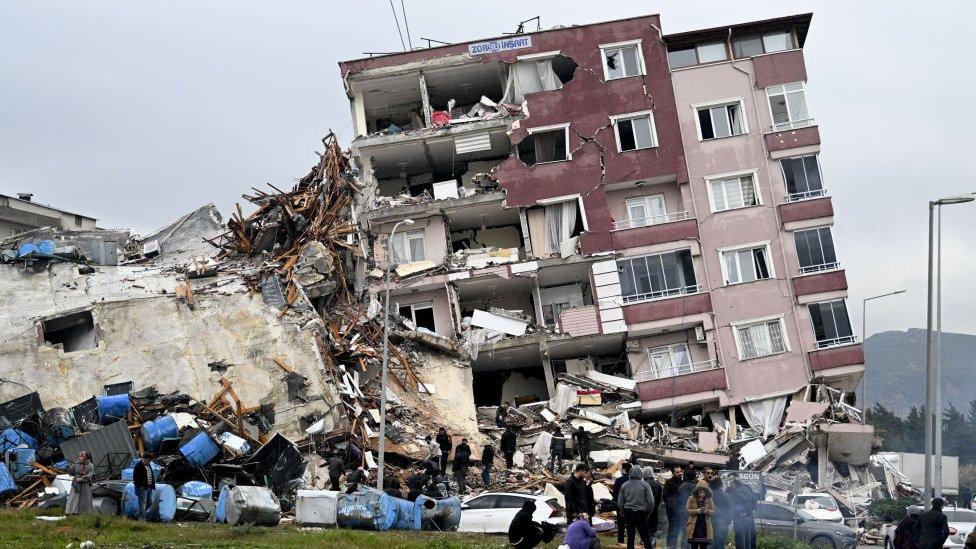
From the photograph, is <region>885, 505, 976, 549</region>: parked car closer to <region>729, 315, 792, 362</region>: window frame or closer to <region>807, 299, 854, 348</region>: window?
<region>729, 315, 792, 362</region>: window frame

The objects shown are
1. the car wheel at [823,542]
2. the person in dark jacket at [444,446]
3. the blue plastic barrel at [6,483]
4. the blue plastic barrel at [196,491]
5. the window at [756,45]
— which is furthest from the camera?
the window at [756,45]

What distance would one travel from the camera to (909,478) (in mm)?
50156

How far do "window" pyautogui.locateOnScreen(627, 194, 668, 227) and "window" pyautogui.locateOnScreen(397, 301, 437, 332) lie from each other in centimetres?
1007

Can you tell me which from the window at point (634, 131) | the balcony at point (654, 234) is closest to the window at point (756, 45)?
the window at point (634, 131)

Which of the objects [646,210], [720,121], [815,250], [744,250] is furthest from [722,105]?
[815,250]

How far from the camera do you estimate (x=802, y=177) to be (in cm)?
5134

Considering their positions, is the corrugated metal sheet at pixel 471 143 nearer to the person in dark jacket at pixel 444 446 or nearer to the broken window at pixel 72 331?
the person in dark jacket at pixel 444 446

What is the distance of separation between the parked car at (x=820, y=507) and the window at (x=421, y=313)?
833 inches

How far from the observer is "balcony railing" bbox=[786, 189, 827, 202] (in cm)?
5085

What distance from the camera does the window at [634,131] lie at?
52.2m

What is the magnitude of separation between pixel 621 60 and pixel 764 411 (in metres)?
17.6

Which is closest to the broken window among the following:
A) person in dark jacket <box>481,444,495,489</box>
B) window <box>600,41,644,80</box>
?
person in dark jacket <box>481,444,495,489</box>

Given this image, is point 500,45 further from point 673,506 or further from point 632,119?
point 673,506

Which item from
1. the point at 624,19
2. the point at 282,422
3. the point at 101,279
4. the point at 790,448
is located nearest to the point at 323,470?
the point at 282,422
